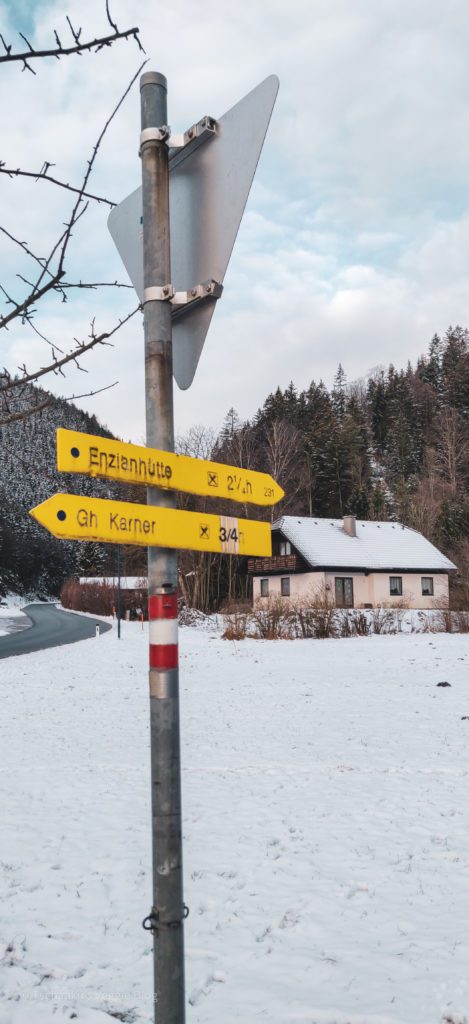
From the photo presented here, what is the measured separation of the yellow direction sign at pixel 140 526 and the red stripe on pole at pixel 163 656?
29cm

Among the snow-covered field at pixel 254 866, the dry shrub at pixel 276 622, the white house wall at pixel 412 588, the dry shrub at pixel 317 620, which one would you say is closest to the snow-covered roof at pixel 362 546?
the white house wall at pixel 412 588

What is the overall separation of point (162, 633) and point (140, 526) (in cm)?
32

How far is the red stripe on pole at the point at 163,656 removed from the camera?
204 centimetres

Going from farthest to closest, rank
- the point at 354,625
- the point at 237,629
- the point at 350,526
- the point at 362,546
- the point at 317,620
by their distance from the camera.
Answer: the point at 350,526
the point at 362,546
the point at 354,625
the point at 237,629
the point at 317,620

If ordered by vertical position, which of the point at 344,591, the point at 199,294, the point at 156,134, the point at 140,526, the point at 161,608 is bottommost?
the point at 344,591

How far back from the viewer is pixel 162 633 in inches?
80.7

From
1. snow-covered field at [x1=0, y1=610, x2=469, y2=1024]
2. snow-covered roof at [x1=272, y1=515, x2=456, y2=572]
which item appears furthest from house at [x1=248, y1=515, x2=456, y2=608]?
snow-covered field at [x1=0, y1=610, x2=469, y2=1024]

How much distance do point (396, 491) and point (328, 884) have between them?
64.0 m

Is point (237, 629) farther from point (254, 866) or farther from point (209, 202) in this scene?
point (209, 202)

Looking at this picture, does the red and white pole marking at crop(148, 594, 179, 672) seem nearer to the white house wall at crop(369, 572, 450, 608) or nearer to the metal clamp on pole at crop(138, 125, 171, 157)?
the metal clamp on pole at crop(138, 125, 171, 157)

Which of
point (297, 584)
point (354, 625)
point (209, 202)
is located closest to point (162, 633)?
point (209, 202)

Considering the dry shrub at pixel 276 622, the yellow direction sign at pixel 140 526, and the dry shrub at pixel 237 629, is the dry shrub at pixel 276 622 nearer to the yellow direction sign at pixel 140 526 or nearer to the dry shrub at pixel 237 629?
the dry shrub at pixel 237 629

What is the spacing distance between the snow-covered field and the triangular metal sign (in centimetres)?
301

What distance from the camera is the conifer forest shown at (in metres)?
43.3
